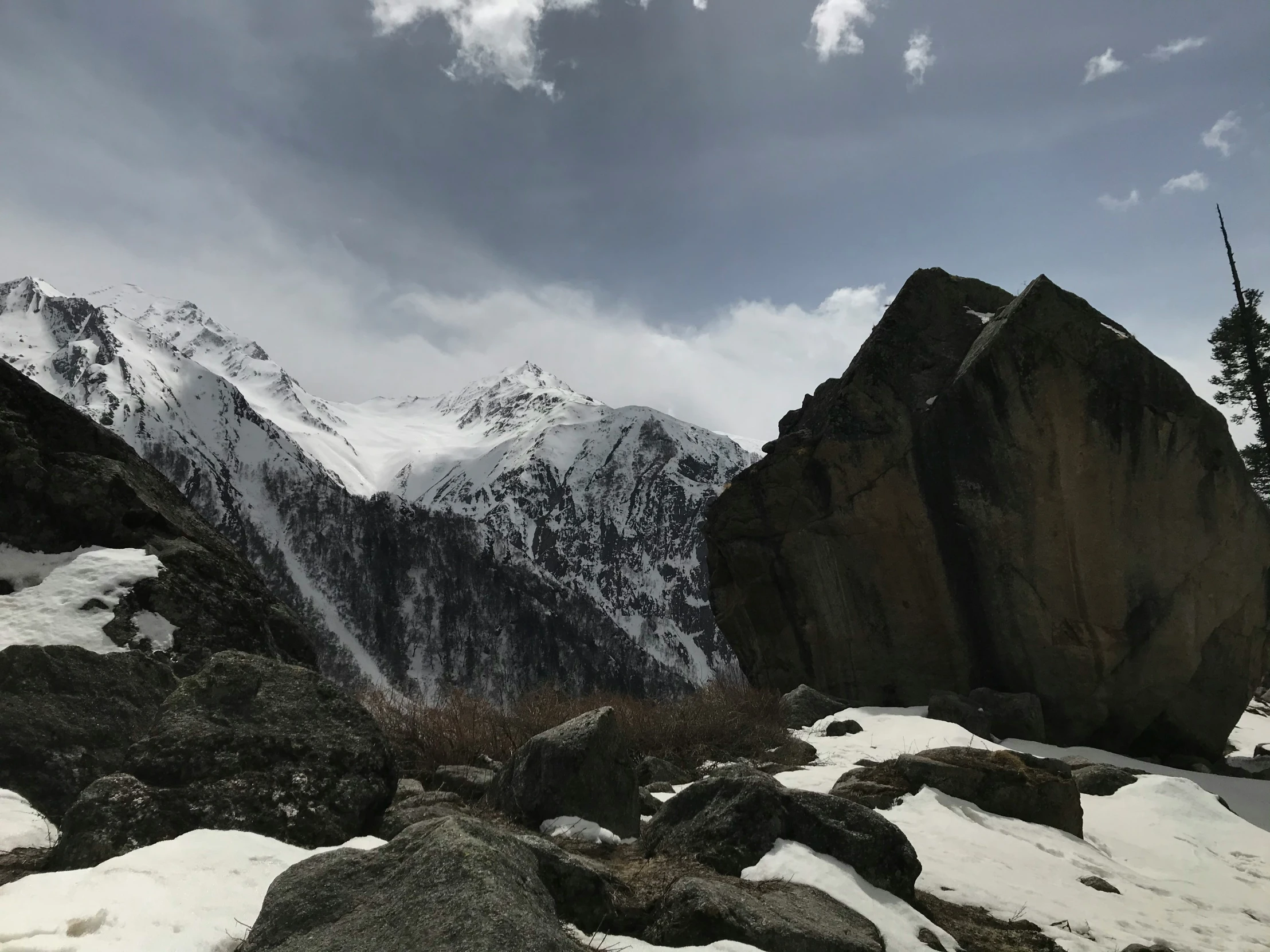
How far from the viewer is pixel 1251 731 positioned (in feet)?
67.2

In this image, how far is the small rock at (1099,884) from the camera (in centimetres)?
727

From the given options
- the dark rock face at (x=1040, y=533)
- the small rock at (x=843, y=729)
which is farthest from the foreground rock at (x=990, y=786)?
the dark rock face at (x=1040, y=533)

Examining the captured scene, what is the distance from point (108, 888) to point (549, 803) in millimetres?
3601

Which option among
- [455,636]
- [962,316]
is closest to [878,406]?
[962,316]

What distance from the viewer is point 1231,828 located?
9.99 meters

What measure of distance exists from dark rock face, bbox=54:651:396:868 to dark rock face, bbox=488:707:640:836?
1.35m

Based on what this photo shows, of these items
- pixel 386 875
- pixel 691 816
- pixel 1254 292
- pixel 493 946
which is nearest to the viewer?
pixel 493 946

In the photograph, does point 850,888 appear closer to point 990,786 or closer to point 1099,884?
point 1099,884

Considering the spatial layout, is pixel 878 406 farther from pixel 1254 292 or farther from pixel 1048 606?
pixel 1254 292

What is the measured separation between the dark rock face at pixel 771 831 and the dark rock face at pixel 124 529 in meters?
5.11

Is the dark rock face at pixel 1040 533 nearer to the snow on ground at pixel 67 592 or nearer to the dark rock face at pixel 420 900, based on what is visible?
the snow on ground at pixel 67 592

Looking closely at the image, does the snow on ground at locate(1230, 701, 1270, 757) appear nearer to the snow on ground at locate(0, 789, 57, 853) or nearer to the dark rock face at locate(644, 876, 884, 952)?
the dark rock face at locate(644, 876, 884, 952)

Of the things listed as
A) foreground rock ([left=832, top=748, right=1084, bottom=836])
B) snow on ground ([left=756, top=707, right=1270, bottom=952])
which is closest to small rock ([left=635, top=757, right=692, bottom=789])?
snow on ground ([left=756, top=707, right=1270, bottom=952])

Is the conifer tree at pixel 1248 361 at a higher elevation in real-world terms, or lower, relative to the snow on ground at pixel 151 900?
higher
